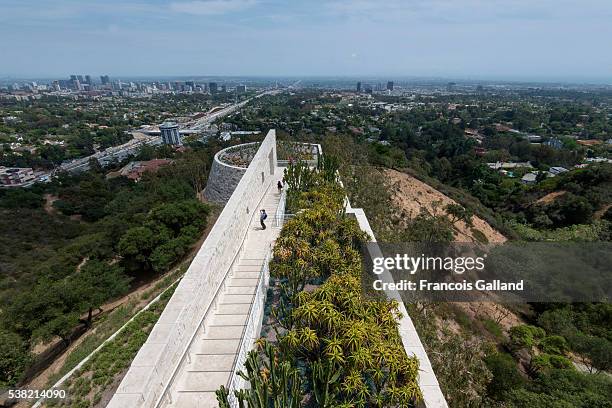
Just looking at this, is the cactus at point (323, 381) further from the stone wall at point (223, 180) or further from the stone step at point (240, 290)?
the stone wall at point (223, 180)

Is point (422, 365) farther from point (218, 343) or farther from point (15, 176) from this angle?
point (15, 176)

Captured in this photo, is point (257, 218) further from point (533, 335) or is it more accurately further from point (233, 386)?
point (533, 335)

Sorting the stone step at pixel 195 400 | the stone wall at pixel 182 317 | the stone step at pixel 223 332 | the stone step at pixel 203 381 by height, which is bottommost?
the stone step at pixel 195 400

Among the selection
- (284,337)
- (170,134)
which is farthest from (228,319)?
(170,134)

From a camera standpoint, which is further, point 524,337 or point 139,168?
point 139,168

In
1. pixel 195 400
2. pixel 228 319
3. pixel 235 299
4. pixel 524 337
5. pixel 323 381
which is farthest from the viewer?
pixel 524 337

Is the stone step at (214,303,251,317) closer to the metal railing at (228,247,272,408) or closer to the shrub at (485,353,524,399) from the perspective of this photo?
the metal railing at (228,247,272,408)

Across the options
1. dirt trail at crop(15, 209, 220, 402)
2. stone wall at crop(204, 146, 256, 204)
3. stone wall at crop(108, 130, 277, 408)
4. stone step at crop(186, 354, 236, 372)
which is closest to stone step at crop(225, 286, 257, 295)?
stone wall at crop(108, 130, 277, 408)

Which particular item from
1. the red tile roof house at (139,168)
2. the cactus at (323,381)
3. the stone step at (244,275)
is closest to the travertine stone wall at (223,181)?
the stone step at (244,275)
